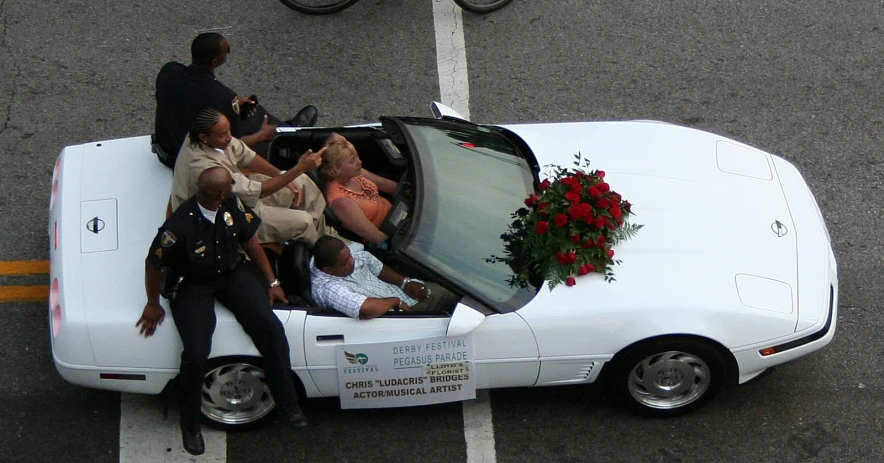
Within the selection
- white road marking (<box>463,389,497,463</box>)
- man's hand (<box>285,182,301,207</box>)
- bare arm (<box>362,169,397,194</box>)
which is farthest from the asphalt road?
bare arm (<box>362,169,397,194</box>)

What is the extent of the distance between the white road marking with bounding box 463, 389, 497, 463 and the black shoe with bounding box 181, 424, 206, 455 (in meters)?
1.41

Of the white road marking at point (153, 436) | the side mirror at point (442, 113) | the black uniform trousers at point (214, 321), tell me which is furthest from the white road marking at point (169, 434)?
the side mirror at point (442, 113)

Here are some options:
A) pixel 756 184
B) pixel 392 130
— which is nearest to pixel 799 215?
pixel 756 184

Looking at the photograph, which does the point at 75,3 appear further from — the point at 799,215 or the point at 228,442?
the point at 799,215

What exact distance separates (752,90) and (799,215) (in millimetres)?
2351

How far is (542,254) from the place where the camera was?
5133 millimetres

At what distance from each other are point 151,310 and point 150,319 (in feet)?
0.16

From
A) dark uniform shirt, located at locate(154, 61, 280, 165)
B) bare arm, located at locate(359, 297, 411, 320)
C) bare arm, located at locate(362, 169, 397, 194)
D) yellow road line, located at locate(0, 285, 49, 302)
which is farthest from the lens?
yellow road line, located at locate(0, 285, 49, 302)

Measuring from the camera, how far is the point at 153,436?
5.50 meters

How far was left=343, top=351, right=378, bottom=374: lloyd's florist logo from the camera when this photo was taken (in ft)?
16.6

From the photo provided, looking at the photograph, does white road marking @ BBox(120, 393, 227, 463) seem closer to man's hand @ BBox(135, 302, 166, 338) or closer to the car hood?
man's hand @ BBox(135, 302, 166, 338)

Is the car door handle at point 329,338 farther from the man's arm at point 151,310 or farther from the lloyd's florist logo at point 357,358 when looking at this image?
the man's arm at point 151,310

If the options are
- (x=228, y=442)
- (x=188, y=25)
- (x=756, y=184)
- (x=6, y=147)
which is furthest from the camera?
(x=188, y=25)

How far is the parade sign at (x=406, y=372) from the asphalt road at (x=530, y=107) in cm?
35
